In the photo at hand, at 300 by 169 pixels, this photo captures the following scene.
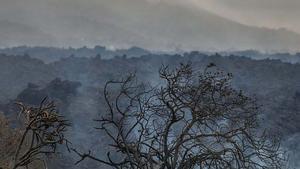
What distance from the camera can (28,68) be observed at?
173375 mm

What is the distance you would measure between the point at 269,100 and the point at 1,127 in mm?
86978

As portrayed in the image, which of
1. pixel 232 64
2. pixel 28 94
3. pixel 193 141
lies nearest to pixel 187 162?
pixel 193 141

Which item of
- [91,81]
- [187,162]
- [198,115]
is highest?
[198,115]

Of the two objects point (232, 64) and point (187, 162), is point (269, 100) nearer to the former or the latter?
point (232, 64)

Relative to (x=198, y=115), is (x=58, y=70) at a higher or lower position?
lower

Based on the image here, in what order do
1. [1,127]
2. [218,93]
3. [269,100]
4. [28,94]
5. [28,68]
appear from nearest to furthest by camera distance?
[218,93] < [1,127] < [28,94] < [269,100] < [28,68]

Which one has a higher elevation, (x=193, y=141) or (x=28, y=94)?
(x=193, y=141)

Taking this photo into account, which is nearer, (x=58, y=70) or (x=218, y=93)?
(x=218, y=93)

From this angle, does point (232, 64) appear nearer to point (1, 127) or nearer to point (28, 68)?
point (28, 68)

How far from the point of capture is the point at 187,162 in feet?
41.7

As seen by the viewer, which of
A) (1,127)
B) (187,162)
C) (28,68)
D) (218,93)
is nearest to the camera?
(187,162)

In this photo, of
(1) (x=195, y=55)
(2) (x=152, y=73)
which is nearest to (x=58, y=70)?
(2) (x=152, y=73)

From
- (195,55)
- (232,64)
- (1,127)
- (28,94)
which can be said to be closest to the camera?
(1,127)

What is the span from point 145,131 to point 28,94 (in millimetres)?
92541
